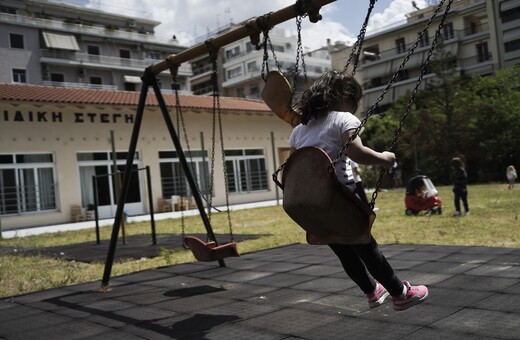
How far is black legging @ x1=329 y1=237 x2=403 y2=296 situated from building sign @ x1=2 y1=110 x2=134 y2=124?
17361 millimetres

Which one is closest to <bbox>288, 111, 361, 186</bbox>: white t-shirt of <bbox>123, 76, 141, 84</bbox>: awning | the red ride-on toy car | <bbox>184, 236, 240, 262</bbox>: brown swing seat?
<bbox>184, 236, 240, 262</bbox>: brown swing seat

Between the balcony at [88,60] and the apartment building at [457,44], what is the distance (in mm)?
17751

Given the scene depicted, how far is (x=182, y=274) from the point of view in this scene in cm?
583

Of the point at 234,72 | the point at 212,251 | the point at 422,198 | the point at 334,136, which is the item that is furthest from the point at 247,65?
the point at 334,136

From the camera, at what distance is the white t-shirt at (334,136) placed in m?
2.73

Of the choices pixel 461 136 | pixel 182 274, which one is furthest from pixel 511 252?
pixel 461 136

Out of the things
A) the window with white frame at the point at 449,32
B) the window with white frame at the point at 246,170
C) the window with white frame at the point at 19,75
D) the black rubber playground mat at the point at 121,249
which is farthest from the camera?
the window with white frame at the point at 449,32

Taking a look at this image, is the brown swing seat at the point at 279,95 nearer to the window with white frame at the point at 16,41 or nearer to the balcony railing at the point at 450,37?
the balcony railing at the point at 450,37

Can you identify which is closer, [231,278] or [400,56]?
[231,278]

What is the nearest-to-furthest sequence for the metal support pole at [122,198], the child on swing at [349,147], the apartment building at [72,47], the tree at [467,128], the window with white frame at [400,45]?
the child on swing at [349,147]
the metal support pole at [122,198]
the tree at [467,128]
the apartment building at [72,47]
the window with white frame at [400,45]

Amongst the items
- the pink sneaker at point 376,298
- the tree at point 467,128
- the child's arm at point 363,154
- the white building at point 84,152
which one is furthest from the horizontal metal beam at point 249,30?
the tree at point 467,128

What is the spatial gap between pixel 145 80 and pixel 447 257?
13.1 ft

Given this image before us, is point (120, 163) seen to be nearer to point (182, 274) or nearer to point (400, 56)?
point (182, 274)

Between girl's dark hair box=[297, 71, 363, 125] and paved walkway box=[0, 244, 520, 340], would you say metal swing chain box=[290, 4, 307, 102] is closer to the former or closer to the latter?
girl's dark hair box=[297, 71, 363, 125]
